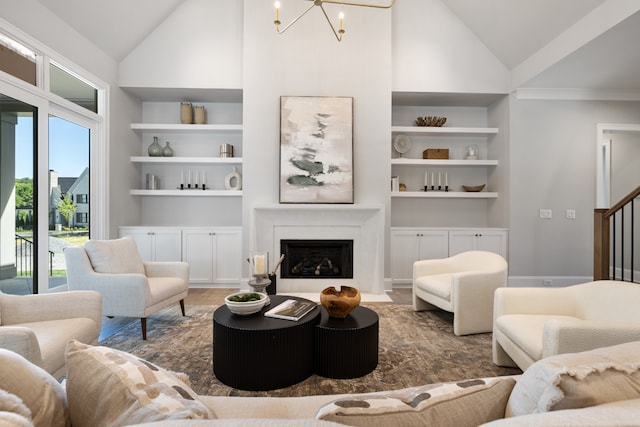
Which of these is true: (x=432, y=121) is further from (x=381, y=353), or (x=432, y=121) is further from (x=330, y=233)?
(x=381, y=353)

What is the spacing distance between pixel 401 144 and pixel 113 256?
407 centimetres

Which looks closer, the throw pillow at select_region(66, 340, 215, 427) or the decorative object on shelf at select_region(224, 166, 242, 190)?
the throw pillow at select_region(66, 340, 215, 427)

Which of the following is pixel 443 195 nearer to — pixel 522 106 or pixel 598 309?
pixel 522 106

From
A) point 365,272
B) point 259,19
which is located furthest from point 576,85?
point 259,19

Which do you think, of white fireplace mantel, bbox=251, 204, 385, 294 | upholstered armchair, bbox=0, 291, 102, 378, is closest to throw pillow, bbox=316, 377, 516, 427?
upholstered armchair, bbox=0, 291, 102, 378

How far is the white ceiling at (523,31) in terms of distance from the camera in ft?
11.6

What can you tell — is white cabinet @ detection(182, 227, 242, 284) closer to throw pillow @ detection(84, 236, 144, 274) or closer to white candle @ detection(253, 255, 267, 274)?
throw pillow @ detection(84, 236, 144, 274)

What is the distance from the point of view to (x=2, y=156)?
2.93 meters

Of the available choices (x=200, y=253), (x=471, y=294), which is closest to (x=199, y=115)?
(x=200, y=253)

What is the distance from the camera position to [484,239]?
490 centimetres

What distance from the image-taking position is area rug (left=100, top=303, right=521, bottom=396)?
2121mm

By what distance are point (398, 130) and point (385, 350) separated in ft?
10.9

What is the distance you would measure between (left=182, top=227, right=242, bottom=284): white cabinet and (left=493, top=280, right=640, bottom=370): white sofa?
3389 millimetres

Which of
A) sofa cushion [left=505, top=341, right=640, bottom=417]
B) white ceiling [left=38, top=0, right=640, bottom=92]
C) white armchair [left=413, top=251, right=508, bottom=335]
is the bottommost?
white armchair [left=413, top=251, right=508, bottom=335]
